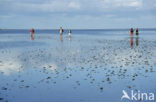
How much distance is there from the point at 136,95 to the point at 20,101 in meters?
6.40

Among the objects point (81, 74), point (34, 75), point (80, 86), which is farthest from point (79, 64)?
point (80, 86)

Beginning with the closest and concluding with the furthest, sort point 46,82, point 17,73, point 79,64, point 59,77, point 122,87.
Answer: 1. point 122,87
2. point 46,82
3. point 59,77
4. point 17,73
5. point 79,64

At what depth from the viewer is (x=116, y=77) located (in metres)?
17.4

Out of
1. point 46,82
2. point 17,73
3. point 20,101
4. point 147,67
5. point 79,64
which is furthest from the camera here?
point 79,64

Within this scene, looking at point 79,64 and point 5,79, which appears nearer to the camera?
point 5,79

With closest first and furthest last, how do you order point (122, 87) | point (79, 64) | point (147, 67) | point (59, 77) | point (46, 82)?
point (122, 87)
point (46, 82)
point (59, 77)
point (147, 67)
point (79, 64)

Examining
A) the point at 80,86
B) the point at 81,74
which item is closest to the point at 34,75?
the point at 81,74

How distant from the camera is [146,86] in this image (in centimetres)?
1488

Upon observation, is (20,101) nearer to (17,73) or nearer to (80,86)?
(80,86)

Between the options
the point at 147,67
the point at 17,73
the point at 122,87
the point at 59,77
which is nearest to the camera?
the point at 122,87

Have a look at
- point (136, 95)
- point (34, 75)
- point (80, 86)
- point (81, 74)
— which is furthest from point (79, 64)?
point (136, 95)

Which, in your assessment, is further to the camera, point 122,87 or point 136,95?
point 122,87

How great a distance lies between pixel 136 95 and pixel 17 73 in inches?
407

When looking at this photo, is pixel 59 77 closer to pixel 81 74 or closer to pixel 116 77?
pixel 81 74
